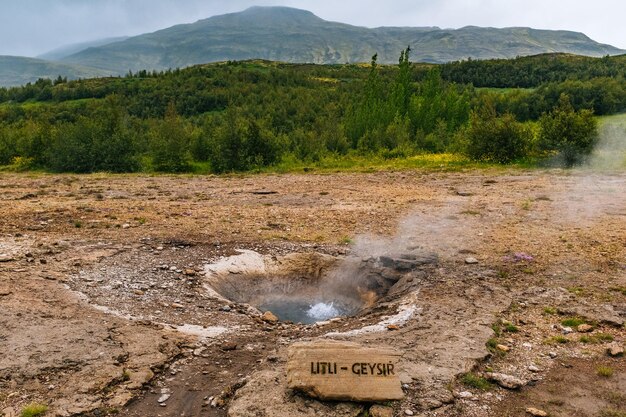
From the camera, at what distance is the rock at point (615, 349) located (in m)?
6.65

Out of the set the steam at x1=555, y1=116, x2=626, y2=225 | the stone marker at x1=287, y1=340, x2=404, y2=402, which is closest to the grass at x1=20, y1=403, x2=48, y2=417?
the stone marker at x1=287, y1=340, x2=404, y2=402

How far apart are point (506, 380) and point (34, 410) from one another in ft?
18.0

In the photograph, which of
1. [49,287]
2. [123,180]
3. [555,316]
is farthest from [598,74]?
[49,287]

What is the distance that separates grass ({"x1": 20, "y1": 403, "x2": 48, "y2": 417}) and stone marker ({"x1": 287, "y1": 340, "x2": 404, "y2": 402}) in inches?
106

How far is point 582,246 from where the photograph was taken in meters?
11.0

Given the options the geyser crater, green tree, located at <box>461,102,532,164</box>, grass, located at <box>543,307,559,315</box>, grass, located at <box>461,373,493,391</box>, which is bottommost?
the geyser crater

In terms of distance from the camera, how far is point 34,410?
5.27 m

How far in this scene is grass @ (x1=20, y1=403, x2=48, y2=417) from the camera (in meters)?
5.24

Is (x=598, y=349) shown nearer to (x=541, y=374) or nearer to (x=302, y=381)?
(x=541, y=374)

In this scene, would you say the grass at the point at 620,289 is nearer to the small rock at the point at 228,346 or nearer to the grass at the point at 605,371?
the grass at the point at 605,371

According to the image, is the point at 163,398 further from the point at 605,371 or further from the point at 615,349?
the point at 615,349

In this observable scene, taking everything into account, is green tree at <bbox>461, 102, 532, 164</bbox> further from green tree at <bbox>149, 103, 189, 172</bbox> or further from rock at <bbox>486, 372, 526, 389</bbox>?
rock at <bbox>486, 372, 526, 389</bbox>

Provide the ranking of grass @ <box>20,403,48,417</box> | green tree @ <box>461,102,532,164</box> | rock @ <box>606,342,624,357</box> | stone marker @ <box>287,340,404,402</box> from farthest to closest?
green tree @ <box>461,102,532,164</box> < rock @ <box>606,342,624,357</box> < stone marker @ <box>287,340,404,402</box> < grass @ <box>20,403,48,417</box>

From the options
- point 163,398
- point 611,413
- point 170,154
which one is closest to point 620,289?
point 611,413
